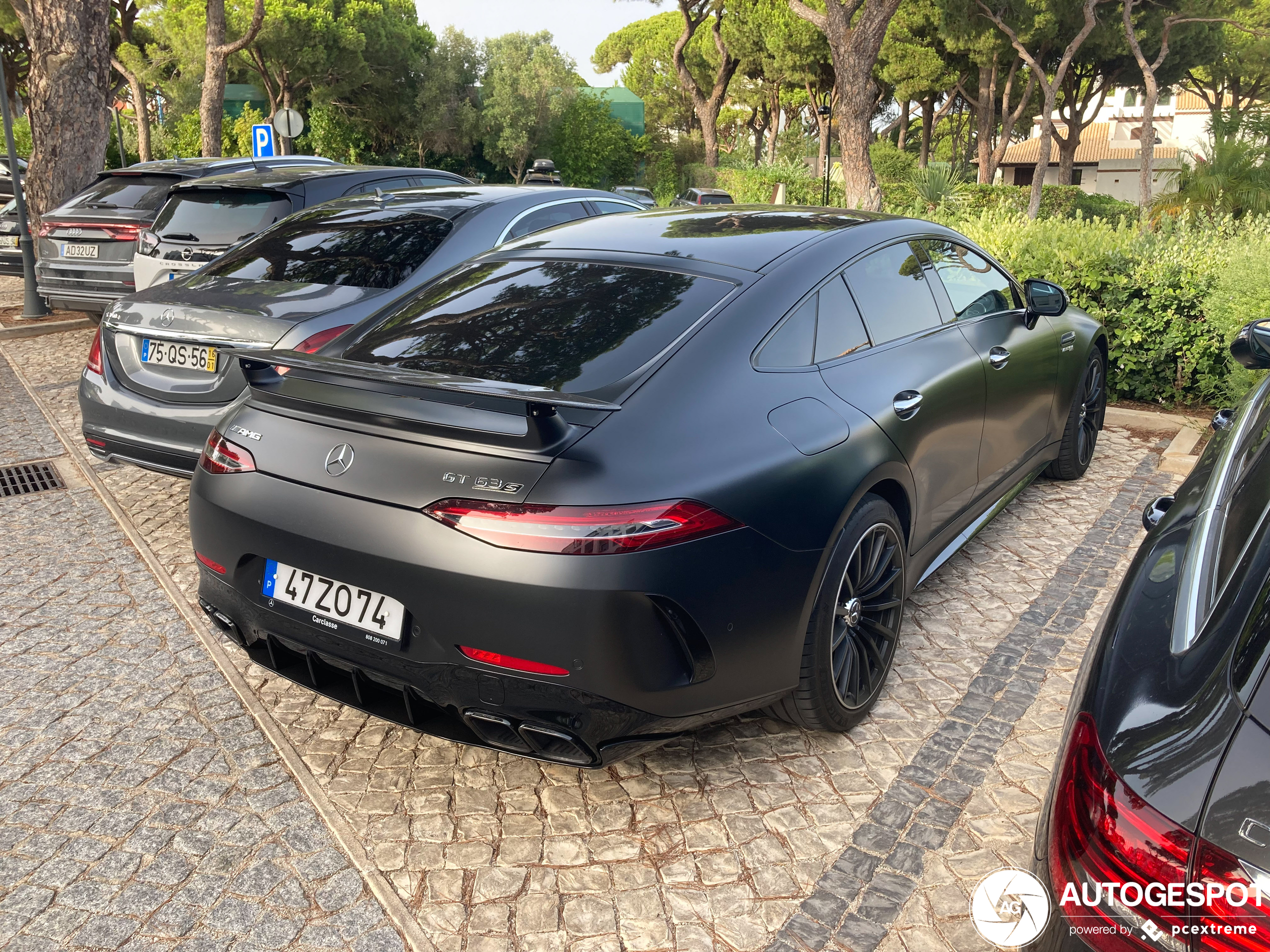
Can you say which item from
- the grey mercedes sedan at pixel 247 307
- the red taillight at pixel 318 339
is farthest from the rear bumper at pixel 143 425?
the red taillight at pixel 318 339

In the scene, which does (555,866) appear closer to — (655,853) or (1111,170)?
(655,853)

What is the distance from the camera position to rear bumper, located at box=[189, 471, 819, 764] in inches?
93.0

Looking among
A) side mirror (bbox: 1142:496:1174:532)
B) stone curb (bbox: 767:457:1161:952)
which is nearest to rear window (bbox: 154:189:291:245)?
stone curb (bbox: 767:457:1161:952)

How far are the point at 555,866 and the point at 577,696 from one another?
58 cm

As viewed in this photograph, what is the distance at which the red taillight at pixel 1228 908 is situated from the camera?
4.04 feet

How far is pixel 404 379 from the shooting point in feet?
8.42

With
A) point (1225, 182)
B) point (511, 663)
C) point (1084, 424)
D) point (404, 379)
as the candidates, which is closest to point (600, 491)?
point (511, 663)

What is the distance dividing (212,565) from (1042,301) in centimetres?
368

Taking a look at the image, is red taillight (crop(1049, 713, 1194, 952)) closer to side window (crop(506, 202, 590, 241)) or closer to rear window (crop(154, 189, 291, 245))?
side window (crop(506, 202, 590, 241))

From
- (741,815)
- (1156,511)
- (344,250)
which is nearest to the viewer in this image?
(1156,511)

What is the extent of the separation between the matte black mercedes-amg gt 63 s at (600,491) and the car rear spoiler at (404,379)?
0.04 ft

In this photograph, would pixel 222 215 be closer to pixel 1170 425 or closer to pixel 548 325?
pixel 548 325

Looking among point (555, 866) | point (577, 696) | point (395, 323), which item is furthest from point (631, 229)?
point (555, 866)

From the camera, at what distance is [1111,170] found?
54.6 meters
